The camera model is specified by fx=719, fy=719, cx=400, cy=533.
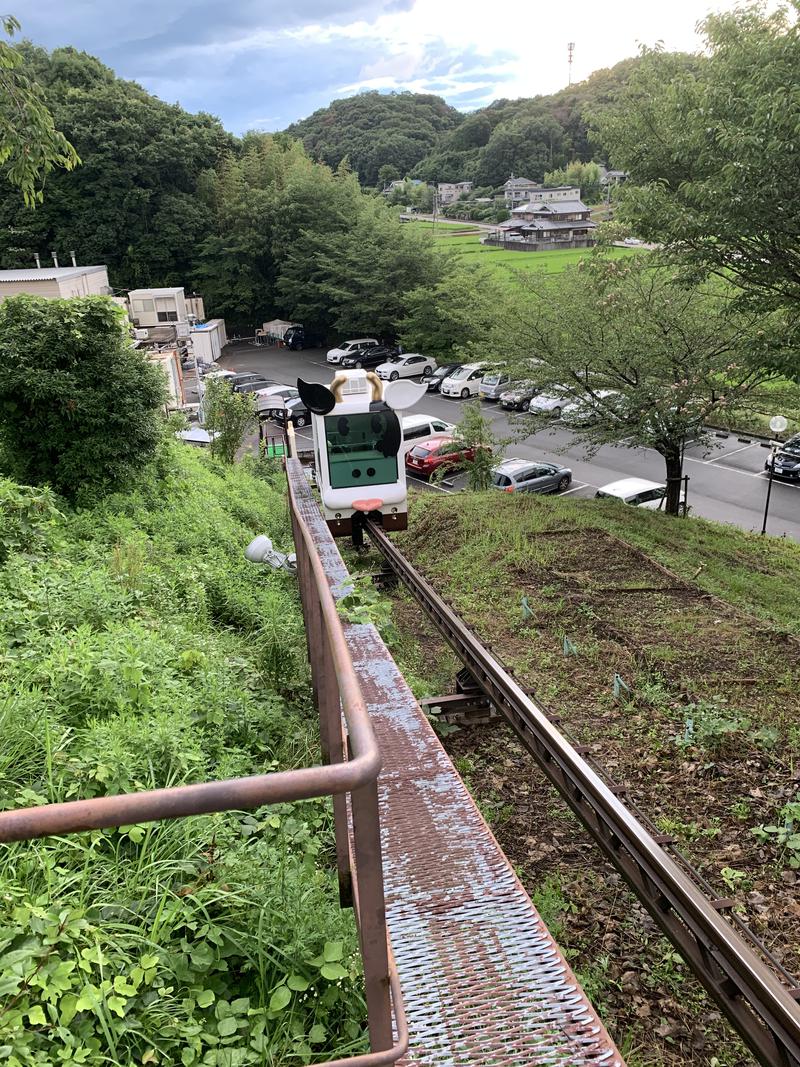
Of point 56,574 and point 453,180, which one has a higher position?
point 453,180

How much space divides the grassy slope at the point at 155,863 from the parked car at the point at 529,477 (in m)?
13.9

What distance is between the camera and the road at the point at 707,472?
63.0ft

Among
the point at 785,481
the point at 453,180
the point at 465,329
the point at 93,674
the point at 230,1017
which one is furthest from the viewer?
the point at 453,180

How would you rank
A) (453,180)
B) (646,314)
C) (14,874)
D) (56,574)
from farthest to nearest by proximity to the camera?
(453,180) → (646,314) → (56,574) → (14,874)

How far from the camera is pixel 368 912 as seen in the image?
170cm

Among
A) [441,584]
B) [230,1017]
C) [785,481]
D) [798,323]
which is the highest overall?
[798,323]

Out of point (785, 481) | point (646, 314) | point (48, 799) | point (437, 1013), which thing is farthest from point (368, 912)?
point (785, 481)

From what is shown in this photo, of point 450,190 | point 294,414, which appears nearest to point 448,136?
point 450,190

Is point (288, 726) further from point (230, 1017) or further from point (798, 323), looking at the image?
point (798, 323)

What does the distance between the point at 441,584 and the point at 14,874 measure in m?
7.75

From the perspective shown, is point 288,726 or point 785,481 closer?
point 288,726

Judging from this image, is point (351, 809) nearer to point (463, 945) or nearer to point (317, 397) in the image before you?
point (463, 945)

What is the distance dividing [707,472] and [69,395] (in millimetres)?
19364

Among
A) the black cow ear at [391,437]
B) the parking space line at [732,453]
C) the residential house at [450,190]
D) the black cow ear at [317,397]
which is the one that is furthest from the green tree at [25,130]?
the residential house at [450,190]
